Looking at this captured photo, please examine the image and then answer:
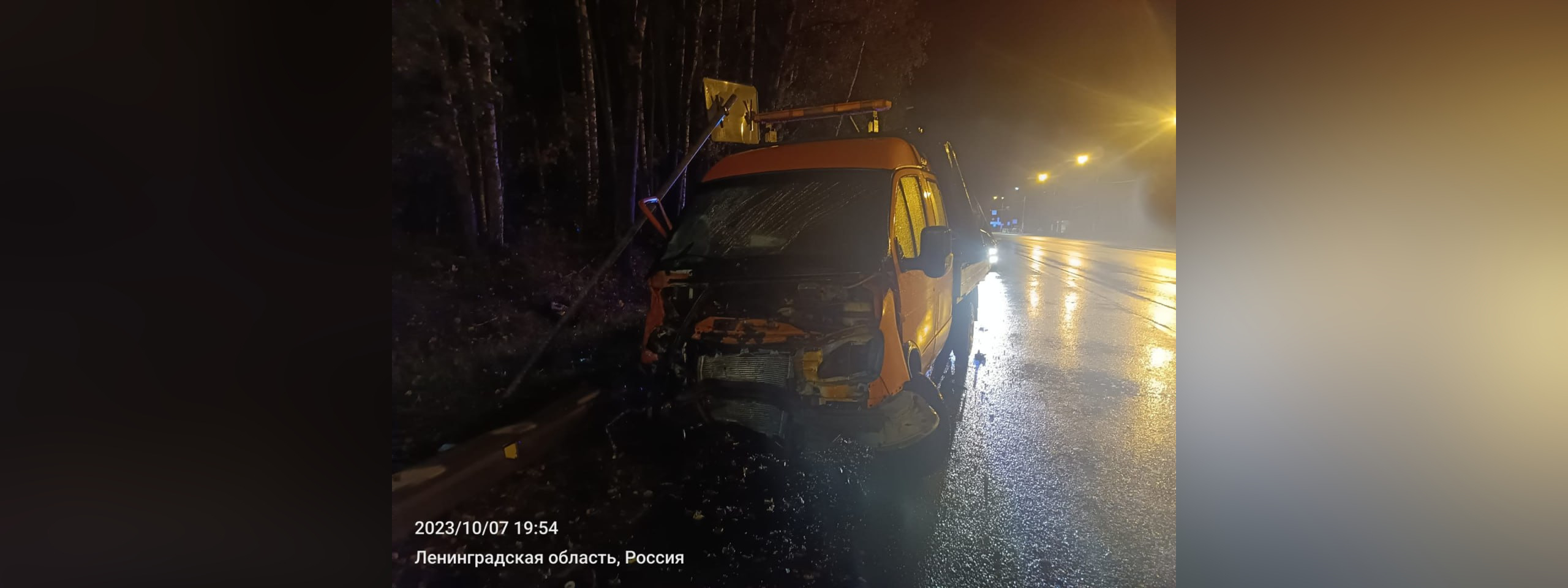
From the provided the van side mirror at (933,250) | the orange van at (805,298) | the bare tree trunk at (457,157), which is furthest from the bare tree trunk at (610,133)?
the van side mirror at (933,250)

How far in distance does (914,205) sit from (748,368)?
3.25 ft

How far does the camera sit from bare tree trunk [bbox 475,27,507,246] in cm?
219

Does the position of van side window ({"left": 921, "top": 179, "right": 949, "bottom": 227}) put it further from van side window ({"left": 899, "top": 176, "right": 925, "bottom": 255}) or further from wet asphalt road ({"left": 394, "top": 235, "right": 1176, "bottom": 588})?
wet asphalt road ({"left": 394, "top": 235, "right": 1176, "bottom": 588})

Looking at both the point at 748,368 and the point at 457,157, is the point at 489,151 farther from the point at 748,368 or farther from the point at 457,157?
the point at 748,368

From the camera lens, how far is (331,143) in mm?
2225

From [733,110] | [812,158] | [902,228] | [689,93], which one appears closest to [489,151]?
[689,93]

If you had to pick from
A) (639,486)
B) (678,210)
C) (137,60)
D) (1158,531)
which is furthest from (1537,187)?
(137,60)

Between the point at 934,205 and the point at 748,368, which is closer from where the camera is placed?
the point at 748,368

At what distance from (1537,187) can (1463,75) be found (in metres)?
0.39

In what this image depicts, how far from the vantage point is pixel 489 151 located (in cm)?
223

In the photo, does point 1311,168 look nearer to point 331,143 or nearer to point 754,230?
point 754,230

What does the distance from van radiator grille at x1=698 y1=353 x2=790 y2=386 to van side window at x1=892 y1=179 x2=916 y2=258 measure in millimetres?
568

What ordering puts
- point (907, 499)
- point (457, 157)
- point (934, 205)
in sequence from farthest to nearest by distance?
point (934, 205) → point (457, 157) → point (907, 499)

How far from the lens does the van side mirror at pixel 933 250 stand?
2053 millimetres
